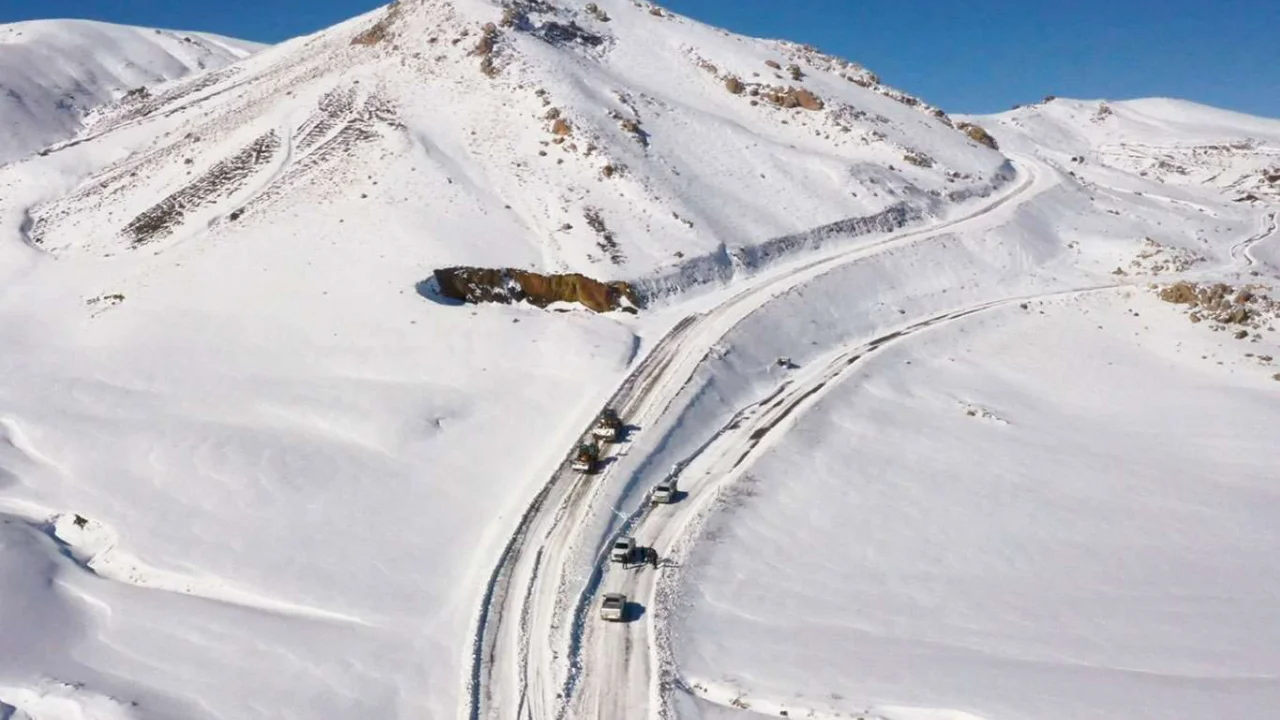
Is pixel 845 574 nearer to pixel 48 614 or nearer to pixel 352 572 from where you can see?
pixel 352 572

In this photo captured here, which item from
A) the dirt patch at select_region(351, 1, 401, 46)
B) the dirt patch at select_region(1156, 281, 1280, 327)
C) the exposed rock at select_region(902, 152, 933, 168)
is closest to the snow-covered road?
the dirt patch at select_region(1156, 281, 1280, 327)

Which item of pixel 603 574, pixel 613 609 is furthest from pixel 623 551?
pixel 613 609

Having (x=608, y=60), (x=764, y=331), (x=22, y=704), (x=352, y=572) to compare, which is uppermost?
(x=608, y=60)

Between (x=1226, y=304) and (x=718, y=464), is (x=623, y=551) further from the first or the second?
(x=1226, y=304)

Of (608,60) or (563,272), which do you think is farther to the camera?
(608,60)

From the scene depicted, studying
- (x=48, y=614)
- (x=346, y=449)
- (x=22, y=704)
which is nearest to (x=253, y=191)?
(x=346, y=449)

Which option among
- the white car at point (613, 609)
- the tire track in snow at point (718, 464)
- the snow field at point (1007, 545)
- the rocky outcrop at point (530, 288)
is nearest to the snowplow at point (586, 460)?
the tire track in snow at point (718, 464)
